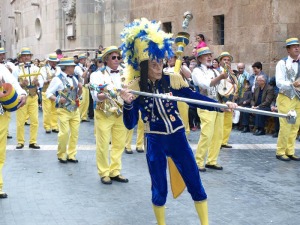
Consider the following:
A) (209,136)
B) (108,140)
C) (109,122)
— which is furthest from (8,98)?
(209,136)

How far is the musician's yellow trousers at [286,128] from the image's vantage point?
9414 millimetres

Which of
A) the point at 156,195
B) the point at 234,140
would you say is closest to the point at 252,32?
the point at 234,140

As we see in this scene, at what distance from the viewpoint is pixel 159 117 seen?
17.6ft

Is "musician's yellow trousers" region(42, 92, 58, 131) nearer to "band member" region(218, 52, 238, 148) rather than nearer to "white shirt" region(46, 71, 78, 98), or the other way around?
"white shirt" region(46, 71, 78, 98)

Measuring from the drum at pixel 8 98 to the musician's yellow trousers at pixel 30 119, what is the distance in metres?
4.28

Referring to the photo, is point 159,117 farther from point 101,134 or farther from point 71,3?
point 71,3

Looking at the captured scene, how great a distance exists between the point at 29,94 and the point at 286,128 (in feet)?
19.1

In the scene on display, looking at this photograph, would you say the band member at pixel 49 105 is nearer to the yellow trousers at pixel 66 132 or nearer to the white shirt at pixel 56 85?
the white shirt at pixel 56 85

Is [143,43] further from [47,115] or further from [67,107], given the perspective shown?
[47,115]

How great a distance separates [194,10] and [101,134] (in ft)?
32.4

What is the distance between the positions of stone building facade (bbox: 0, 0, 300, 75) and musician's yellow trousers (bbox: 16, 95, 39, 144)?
6.26 meters

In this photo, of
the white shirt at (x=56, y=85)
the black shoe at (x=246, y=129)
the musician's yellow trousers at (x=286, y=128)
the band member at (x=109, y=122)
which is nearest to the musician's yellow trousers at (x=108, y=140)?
the band member at (x=109, y=122)

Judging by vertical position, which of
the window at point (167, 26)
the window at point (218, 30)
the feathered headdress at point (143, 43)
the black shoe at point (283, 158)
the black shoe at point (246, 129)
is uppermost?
the window at point (167, 26)

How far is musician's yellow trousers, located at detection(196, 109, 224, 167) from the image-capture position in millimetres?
8375
